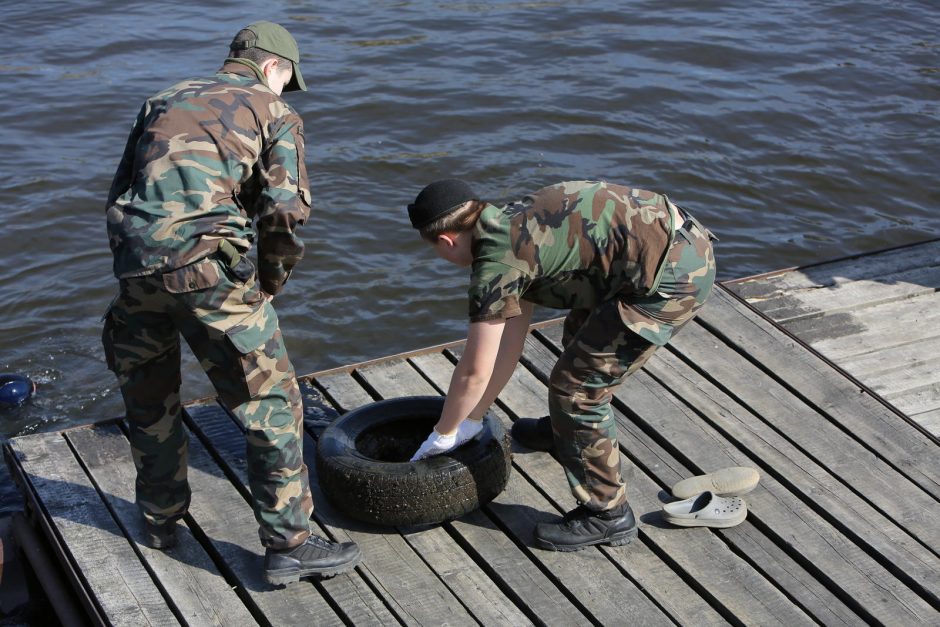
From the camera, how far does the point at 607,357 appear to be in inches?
174

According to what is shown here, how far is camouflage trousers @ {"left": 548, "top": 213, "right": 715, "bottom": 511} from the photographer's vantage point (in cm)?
436

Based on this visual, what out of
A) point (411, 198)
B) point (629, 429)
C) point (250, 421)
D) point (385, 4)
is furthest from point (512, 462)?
point (385, 4)

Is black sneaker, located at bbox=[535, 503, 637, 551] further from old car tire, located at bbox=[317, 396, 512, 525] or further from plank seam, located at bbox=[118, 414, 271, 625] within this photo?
plank seam, located at bbox=[118, 414, 271, 625]

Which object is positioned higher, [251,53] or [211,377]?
[251,53]

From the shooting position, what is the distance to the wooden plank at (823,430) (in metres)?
5.04

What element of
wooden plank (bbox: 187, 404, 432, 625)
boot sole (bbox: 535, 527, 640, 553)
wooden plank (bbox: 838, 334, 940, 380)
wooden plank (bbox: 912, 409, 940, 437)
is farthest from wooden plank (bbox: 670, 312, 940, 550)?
wooden plank (bbox: 187, 404, 432, 625)

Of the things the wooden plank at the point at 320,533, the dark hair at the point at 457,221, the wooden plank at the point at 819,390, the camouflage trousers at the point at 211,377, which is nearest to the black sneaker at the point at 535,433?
the wooden plank at the point at 320,533

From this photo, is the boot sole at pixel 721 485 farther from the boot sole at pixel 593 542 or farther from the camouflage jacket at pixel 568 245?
the camouflage jacket at pixel 568 245

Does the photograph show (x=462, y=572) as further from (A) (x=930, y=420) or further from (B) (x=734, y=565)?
(A) (x=930, y=420)

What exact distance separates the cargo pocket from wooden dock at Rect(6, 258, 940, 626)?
877 mm

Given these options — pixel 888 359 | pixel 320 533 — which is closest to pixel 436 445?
pixel 320 533

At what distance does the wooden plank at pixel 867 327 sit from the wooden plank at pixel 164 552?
11.8ft

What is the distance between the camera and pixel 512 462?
5.33m

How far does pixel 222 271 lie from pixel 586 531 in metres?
1.86
